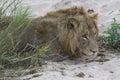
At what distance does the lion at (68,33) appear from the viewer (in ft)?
16.9

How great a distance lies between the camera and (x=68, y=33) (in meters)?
5.16

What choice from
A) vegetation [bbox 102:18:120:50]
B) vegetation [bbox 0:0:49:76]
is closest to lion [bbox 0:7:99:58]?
vegetation [bbox 102:18:120:50]

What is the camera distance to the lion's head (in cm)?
514

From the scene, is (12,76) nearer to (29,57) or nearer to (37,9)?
(29,57)

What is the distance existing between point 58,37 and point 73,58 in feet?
0.94

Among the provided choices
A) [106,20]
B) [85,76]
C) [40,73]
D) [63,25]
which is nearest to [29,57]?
[40,73]

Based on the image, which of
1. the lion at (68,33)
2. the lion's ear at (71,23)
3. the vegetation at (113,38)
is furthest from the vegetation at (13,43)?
the vegetation at (113,38)

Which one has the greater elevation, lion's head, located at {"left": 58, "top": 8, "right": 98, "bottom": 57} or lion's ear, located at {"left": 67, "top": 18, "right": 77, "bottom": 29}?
lion's ear, located at {"left": 67, "top": 18, "right": 77, "bottom": 29}

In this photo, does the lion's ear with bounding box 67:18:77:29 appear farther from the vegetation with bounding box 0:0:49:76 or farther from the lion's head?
the vegetation with bounding box 0:0:49:76

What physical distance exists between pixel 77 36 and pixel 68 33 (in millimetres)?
105

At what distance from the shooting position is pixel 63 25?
17.1ft

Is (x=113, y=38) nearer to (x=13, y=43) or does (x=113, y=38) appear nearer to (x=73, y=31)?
(x=73, y=31)

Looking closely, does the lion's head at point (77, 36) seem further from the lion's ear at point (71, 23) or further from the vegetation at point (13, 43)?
the vegetation at point (13, 43)

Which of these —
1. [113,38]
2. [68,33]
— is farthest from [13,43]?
[113,38]
